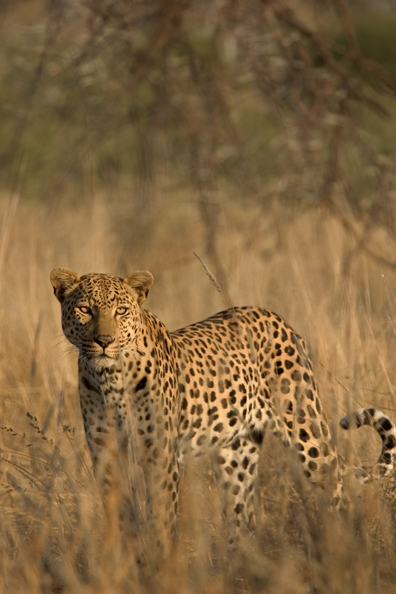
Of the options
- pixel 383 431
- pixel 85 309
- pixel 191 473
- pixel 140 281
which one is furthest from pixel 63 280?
pixel 383 431

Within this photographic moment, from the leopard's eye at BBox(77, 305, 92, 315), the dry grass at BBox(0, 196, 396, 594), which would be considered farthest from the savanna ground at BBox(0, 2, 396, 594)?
the leopard's eye at BBox(77, 305, 92, 315)

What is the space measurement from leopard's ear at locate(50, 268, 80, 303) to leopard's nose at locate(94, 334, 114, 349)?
14.9 inches

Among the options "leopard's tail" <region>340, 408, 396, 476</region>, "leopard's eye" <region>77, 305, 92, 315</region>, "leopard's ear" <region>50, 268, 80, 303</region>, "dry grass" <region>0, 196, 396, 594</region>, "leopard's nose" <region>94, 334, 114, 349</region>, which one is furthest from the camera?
"leopard's tail" <region>340, 408, 396, 476</region>

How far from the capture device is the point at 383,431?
428 cm

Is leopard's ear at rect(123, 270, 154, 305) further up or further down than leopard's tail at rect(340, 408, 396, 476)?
further up

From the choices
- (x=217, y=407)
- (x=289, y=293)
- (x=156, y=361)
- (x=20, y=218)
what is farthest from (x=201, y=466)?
(x=20, y=218)

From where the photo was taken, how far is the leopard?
384cm

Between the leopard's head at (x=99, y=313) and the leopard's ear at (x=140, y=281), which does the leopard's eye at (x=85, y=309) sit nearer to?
the leopard's head at (x=99, y=313)

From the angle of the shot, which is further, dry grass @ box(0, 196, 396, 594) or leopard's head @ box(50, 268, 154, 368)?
leopard's head @ box(50, 268, 154, 368)

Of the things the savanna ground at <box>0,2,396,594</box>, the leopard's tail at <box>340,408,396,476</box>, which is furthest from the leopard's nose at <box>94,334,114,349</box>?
the leopard's tail at <box>340,408,396,476</box>

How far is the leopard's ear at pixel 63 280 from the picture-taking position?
4031 mm

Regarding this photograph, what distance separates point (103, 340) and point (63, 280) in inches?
17.1

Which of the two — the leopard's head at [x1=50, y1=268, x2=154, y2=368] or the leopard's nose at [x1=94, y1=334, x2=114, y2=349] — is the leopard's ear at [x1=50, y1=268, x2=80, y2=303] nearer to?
the leopard's head at [x1=50, y1=268, x2=154, y2=368]

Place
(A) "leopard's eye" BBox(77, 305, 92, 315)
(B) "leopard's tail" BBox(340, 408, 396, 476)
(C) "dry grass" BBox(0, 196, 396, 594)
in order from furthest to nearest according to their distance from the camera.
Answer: (B) "leopard's tail" BBox(340, 408, 396, 476)
(A) "leopard's eye" BBox(77, 305, 92, 315)
(C) "dry grass" BBox(0, 196, 396, 594)
